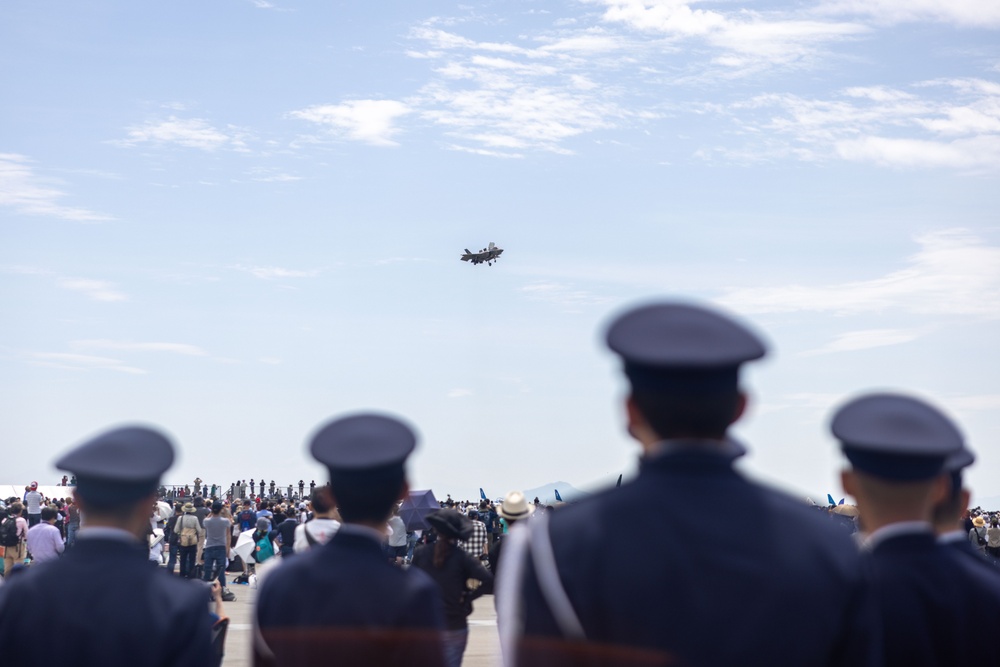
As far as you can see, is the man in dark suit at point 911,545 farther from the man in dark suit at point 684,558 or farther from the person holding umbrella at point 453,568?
the person holding umbrella at point 453,568

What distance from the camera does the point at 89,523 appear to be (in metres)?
3.70

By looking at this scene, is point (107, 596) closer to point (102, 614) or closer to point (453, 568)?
point (102, 614)

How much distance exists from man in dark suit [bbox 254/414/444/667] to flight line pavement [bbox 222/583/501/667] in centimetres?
734

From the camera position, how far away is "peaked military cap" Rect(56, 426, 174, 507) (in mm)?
3670

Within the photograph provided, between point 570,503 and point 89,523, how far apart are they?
1739 millimetres

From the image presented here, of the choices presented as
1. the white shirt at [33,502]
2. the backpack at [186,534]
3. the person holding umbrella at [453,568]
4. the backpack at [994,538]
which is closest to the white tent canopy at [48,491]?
the white shirt at [33,502]

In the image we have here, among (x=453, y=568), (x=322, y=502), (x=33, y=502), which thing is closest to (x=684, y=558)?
(x=322, y=502)

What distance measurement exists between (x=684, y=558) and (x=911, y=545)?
1.13m

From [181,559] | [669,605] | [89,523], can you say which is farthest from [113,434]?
[181,559]

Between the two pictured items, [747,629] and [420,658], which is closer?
[747,629]

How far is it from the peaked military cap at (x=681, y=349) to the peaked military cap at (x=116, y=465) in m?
1.74

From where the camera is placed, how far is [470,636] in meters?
17.7

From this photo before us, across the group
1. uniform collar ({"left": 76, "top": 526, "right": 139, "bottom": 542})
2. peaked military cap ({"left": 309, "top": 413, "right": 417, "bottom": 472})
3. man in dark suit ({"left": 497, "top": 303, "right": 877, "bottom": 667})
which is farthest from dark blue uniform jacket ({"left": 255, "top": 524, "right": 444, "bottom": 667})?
man in dark suit ({"left": 497, "top": 303, "right": 877, "bottom": 667})

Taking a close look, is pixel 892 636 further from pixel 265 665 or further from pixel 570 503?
pixel 265 665
